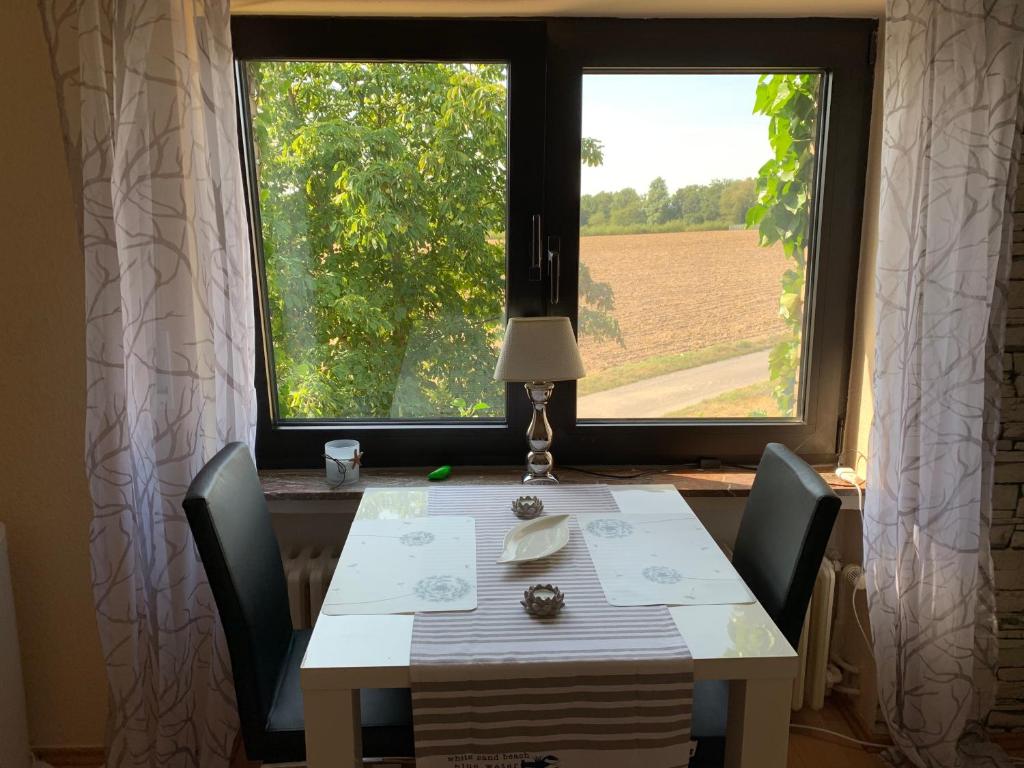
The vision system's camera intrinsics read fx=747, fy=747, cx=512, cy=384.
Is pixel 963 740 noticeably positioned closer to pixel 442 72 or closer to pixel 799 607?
pixel 799 607

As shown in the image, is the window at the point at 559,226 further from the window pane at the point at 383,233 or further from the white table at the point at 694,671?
the white table at the point at 694,671

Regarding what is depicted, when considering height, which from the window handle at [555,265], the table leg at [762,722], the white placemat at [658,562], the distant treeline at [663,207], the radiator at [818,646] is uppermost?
the distant treeline at [663,207]

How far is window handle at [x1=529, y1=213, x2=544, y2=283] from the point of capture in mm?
1970

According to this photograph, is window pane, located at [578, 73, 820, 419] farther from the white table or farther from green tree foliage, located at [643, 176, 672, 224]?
the white table

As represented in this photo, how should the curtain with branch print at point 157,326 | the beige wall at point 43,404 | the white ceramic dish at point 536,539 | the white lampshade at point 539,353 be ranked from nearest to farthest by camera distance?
the white ceramic dish at point 536,539, the curtain with branch print at point 157,326, the beige wall at point 43,404, the white lampshade at point 539,353

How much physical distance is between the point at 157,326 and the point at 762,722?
1.42 m

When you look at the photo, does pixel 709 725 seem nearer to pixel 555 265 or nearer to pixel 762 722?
pixel 762 722

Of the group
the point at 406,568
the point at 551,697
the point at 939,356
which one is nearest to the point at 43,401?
the point at 406,568

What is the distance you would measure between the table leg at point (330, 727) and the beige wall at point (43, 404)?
1.08 metres

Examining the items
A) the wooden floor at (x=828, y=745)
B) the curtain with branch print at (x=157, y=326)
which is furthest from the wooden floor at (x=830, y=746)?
the curtain with branch print at (x=157, y=326)

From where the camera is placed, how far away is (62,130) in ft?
5.36

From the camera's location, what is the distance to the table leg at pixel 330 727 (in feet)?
3.68

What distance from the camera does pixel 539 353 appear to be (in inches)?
70.7

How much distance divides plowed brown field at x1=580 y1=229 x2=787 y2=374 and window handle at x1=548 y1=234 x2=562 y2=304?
80 mm
